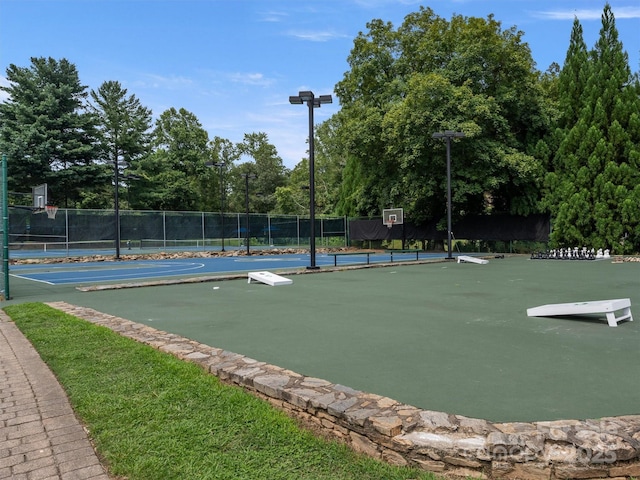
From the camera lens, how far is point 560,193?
20.9 m

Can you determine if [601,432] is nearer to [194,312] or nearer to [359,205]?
[194,312]

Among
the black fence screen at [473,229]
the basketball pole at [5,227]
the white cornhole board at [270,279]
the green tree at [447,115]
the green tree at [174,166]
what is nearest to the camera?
the basketball pole at [5,227]

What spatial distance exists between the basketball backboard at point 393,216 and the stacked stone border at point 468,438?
76.2 feet

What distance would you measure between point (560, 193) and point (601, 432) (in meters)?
21.5

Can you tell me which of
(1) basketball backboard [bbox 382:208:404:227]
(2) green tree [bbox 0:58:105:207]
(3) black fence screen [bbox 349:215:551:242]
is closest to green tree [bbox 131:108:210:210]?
(2) green tree [bbox 0:58:105:207]

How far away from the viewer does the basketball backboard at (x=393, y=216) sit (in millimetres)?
25578

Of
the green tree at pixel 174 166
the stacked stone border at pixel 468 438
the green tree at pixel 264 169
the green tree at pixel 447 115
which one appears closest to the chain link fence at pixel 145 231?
the green tree at pixel 447 115

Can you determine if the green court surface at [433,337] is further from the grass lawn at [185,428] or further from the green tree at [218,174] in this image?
the green tree at [218,174]

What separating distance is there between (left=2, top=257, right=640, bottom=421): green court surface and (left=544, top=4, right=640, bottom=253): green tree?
1156cm

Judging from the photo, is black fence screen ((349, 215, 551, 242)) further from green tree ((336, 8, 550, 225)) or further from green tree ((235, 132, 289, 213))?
green tree ((235, 132, 289, 213))

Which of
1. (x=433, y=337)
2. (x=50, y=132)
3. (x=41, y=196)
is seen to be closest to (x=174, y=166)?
(x=50, y=132)

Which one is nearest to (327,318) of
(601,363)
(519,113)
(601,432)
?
(601,363)

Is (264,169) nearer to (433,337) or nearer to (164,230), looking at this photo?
(164,230)

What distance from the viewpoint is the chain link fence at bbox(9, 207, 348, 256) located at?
66.1ft
